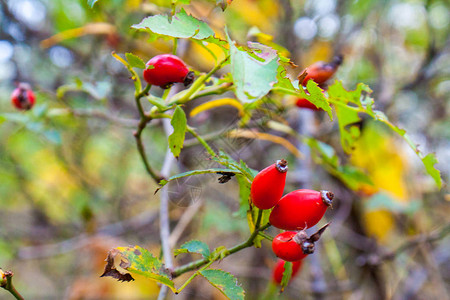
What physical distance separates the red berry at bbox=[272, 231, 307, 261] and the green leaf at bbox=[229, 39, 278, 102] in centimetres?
23

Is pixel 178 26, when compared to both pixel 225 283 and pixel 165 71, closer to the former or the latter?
pixel 165 71

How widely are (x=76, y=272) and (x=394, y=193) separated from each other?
2.16 metres

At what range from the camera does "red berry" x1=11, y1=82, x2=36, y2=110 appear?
3.34 feet

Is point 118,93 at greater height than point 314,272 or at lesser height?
greater

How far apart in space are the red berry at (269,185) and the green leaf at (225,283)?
0.12 m

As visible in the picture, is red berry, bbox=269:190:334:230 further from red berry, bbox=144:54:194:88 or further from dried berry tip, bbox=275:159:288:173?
red berry, bbox=144:54:194:88

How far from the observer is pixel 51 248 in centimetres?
195

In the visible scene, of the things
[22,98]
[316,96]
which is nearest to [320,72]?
[316,96]

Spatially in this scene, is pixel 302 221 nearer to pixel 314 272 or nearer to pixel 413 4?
pixel 314 272

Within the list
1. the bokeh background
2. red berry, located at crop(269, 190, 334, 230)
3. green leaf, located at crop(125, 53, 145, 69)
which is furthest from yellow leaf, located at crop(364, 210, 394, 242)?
green leaf, located at crop(125, 53, 145, 69)

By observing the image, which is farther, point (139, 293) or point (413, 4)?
point (139, 293)

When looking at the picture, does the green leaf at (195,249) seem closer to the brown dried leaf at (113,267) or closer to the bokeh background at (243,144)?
the brown dried leaf at (113,267)

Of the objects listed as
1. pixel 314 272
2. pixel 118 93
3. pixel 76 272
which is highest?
pixel 118 93

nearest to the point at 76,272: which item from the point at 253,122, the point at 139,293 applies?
the point at 139,293
